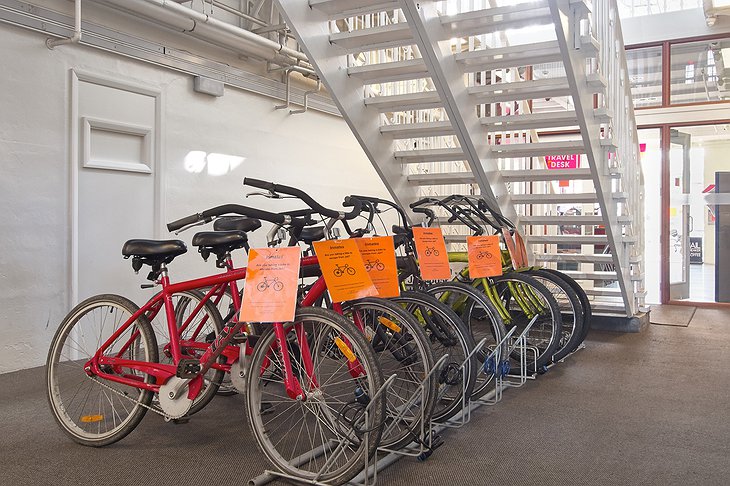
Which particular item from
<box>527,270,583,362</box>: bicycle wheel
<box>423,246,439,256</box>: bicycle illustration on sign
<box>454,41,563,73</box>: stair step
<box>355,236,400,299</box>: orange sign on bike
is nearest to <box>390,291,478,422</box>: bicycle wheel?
<box>355,236,400,299</box>: orange sign on bike

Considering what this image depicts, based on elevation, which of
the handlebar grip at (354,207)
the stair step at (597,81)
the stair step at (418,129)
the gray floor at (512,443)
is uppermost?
the stair step at (597,81)

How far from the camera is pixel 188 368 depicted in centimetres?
241

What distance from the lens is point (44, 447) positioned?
2539mm

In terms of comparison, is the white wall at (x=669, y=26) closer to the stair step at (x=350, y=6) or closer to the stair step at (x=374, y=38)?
the stair step at (x=374, y=38)

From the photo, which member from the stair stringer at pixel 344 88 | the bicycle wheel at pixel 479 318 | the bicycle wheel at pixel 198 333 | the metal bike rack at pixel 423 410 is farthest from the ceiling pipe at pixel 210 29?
the metal bike rack at pixel 423 410

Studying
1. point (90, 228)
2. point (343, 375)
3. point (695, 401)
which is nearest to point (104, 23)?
point (90, 228)

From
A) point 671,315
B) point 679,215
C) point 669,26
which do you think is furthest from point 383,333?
point 669,26

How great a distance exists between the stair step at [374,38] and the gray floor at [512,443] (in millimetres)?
2085

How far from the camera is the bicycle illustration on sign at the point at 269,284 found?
2.17 m

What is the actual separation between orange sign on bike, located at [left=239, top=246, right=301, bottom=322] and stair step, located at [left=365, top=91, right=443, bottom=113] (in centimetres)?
230

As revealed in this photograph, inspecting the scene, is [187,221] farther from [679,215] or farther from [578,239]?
[679,215]

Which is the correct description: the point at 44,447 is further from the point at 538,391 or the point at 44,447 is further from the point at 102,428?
the point at 538,391

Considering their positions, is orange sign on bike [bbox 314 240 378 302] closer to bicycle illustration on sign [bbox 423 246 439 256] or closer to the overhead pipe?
bicycle illustration on sign [bbox 423 246 439 256]

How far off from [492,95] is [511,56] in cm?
31
